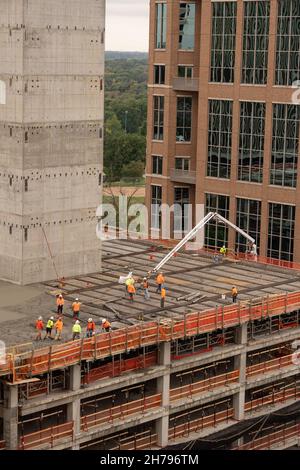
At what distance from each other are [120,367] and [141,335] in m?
1.88

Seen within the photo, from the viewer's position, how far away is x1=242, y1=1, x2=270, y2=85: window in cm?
6981

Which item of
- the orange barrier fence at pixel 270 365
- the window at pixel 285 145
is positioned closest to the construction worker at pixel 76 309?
the orange barrier fence at pixel 270 365

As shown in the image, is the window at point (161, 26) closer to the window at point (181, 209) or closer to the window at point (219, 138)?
the window at point (219, 138)

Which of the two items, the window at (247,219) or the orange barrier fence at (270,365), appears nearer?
the orange barrier fence at (270,365)

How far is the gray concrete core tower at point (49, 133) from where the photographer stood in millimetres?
52062

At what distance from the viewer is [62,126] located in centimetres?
5419

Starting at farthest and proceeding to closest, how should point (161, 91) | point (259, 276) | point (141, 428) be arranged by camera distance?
point (161, 91)
point (259, 276)
point (141, 428)

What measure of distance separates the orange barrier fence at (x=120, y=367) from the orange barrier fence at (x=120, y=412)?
1584 mm

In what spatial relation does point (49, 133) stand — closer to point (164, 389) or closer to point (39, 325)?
point (39, 325)

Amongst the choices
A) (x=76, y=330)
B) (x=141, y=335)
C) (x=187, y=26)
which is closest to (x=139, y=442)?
(x=141, y=335)

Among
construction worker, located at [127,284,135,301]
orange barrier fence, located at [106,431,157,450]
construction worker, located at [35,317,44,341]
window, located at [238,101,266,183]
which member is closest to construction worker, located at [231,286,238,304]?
construction worker, located at [127,284,135,301]

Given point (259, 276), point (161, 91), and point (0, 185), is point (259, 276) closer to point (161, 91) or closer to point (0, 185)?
point (0, 185)
